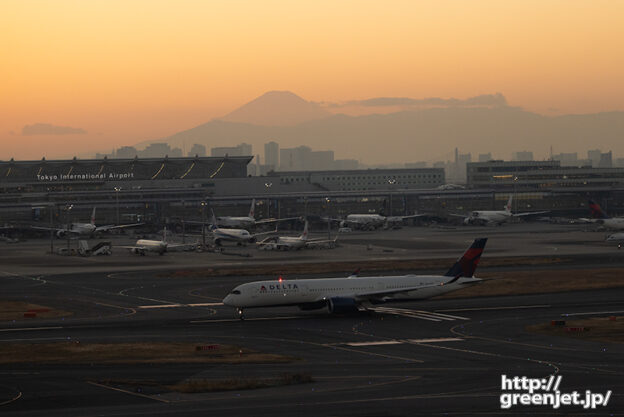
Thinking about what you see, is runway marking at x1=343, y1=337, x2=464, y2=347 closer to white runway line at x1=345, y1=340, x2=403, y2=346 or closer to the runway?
white runway line at x1=345, y1=340, x2=403, y2=346

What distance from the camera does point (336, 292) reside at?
75.4 m

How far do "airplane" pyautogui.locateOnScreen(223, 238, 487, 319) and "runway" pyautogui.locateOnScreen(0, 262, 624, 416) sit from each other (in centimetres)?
139

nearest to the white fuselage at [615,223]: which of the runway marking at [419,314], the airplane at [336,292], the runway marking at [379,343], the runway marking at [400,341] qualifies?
the airplane at [336,292]

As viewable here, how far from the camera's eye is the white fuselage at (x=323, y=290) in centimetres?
7406

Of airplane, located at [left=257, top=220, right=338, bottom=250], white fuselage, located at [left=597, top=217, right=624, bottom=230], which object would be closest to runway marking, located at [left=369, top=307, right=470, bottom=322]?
airplane, located at [left=257, top=220, right=338, bottom=250]

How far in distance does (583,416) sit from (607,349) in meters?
19.1

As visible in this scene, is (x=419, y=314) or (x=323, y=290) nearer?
(x=323, y=290)

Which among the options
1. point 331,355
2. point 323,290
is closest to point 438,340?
point 331,355

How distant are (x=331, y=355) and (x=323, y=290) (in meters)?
18.6

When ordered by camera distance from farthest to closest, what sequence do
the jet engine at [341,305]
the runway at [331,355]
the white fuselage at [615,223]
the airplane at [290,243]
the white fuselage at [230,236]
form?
the white fuselage at [615,223] < the white fuselage at [230,236] < the airplane at [290,243] < the jet engine at [341,305] < the runway at [331,355]

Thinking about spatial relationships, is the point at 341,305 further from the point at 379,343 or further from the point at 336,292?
the point at 379,343

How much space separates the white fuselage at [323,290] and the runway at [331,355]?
1661mm

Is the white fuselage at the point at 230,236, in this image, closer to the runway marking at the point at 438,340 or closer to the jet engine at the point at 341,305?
the jet engine at the point at 341,305

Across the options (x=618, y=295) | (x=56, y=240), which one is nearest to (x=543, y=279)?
(x=618, y=295)
